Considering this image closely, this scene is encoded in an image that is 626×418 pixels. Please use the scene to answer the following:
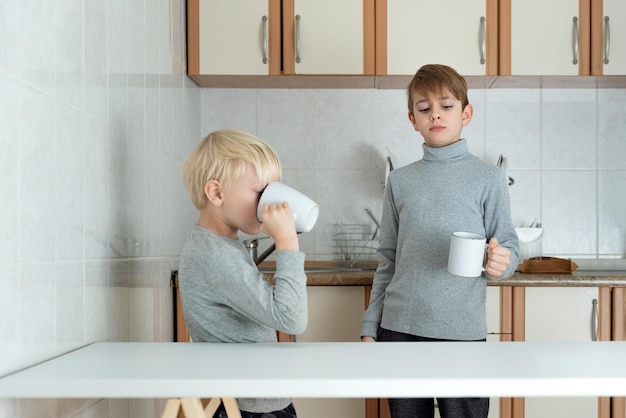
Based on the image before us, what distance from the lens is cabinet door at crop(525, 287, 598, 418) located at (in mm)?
2389

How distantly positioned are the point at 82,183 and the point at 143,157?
1.77ft

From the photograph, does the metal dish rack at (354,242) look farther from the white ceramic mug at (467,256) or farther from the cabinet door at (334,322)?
the white ceramic mug at (467,256)

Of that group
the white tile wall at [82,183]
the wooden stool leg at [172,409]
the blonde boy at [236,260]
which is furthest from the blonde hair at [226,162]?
the wooden stool leg at [172,409]

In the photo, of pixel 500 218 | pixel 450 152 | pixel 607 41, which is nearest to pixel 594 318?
pixel 500 218

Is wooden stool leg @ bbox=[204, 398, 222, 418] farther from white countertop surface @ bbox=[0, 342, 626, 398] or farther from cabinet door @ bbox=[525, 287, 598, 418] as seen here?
cabinet door @ bbox=[525, 287, 598, 418]

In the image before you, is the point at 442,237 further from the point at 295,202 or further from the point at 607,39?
the point at 607,39

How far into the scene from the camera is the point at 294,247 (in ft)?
4.30

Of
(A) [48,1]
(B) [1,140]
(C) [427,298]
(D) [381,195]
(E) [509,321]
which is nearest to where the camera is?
(B) [1,140]

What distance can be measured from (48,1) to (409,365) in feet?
2.72

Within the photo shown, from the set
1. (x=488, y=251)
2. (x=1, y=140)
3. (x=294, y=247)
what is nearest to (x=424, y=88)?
(x=488, y=251)

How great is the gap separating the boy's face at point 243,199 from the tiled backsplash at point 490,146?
5.06 ft

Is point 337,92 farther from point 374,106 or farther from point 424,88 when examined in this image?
point 424,88

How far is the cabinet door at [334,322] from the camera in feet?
7.97

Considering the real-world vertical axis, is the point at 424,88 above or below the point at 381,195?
above
